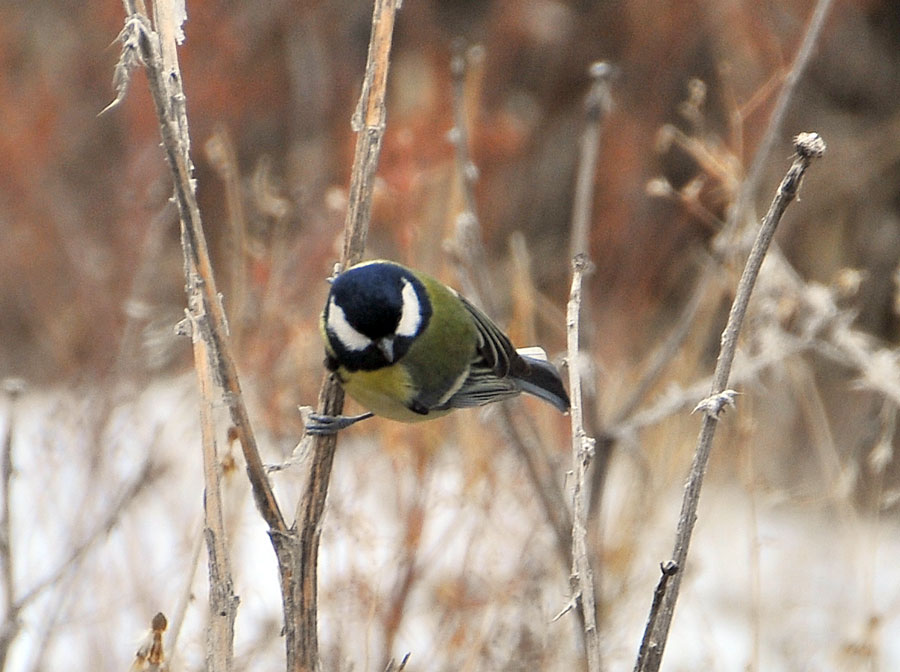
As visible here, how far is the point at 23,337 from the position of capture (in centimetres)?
709

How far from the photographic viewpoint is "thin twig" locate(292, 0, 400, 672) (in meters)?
1.59

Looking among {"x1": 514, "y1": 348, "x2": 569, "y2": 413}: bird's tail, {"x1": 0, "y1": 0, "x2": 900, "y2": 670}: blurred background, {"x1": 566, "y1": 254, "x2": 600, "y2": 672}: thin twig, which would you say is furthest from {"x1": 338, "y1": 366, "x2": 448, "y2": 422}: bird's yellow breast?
{"x1": 566, "y1": 254, "x2": 600, "y2": 672}: thin twig

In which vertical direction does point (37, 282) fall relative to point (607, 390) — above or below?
above

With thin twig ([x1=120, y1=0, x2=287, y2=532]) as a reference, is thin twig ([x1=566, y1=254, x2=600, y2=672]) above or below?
below

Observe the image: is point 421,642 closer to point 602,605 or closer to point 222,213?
point 602,605

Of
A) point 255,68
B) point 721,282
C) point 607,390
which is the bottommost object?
point 721,282

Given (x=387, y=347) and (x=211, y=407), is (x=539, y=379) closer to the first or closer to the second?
(x=387, y=347)

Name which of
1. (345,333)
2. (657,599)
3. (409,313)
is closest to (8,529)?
(345,333)

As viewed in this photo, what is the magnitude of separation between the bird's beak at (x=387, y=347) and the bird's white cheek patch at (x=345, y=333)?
0.05 m

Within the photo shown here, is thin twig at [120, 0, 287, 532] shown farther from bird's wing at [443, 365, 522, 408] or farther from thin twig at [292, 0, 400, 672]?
bird's wing at [443, 365, 522, 408]

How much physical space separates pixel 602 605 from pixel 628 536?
0.27 m

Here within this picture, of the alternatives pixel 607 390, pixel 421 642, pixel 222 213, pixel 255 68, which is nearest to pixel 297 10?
pixel 255 68

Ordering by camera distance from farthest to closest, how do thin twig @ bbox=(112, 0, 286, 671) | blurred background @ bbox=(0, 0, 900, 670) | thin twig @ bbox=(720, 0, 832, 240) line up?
blurred background @ bbox=(0, 0, 900, 670) < thin twig @ bbox=(720, 0, 832, 240) < thin twig @ bbox=(112, 0, 286, 671)

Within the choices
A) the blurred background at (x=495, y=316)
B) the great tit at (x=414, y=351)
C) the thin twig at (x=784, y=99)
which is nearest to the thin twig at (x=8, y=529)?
the blurred background at (x=495, y=316)
